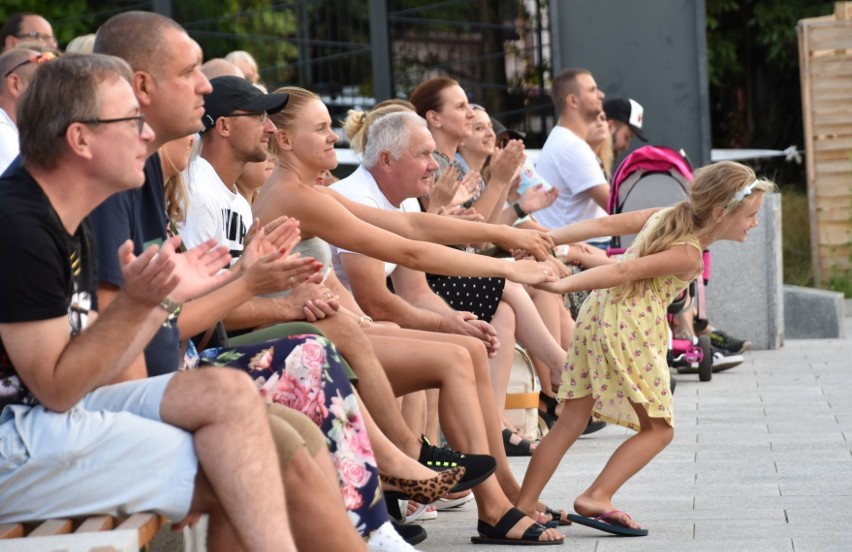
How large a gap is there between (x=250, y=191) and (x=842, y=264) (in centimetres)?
979

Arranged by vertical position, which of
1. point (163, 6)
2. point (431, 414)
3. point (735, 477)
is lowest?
point (735, 477)

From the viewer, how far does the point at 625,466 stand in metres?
5.52

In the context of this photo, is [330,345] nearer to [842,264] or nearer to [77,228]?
[77,228]

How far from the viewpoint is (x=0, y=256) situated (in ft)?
10.5

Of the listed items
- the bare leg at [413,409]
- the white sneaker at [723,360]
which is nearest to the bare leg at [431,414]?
the bare leg at [413,409]

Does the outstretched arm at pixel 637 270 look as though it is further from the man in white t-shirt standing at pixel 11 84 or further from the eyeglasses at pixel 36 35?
the eyeglasses at pixel 36 35

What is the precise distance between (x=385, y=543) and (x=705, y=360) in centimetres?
581

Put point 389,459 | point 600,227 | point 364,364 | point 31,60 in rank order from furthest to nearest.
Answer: point 600,227, point 31,60, point 364,364, point 389,459

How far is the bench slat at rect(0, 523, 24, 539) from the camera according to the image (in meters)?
3.21

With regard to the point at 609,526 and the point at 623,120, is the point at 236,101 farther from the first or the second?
the point at 623,120

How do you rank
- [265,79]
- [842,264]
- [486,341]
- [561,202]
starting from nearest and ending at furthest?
[486,341], [561,202], [265,79], [842,264]

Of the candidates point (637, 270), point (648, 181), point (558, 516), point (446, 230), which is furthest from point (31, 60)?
point (648, 181)

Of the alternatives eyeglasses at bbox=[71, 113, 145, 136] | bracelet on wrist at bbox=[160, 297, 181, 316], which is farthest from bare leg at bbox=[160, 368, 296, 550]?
eyeglasses at bbox=[71, 113, 145, 136]

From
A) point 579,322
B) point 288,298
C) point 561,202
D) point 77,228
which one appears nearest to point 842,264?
point 561,202
